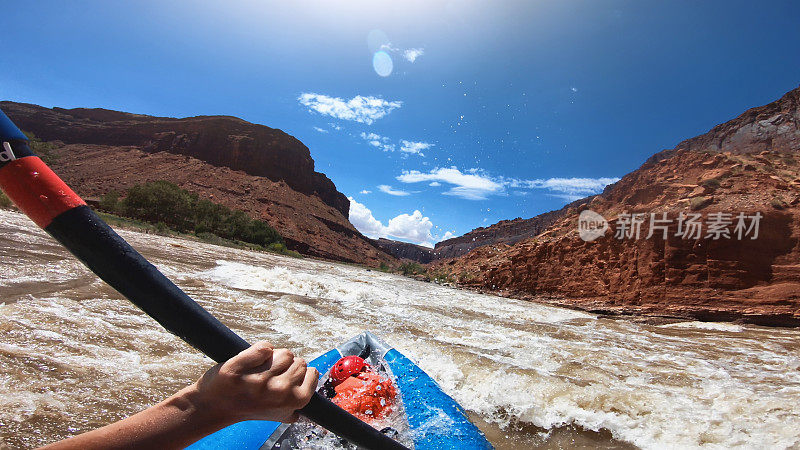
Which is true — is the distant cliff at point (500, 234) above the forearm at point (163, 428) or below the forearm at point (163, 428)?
above

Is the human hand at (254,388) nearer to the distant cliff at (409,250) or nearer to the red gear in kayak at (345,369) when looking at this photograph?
the red gear in kayak at (345,369)

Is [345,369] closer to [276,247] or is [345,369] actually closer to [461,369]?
[461,369]

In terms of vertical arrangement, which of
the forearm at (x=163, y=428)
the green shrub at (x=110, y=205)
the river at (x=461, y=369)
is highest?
the green shrub at (x=110, y=205)

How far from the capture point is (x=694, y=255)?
1228 cm

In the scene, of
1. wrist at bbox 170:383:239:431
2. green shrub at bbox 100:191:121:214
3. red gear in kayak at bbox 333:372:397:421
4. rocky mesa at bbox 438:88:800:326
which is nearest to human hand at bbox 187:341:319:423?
wrist at bbox 170:383:239:431

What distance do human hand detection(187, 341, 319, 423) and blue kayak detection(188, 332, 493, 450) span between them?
1375 millimetres

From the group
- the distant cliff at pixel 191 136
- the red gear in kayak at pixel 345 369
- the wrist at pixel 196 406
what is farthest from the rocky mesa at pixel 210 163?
the wrist at pixel 196 406

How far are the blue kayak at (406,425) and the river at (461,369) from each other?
1.90 ft

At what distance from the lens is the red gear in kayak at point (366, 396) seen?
2375 millimetres

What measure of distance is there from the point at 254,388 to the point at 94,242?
0.44 meters

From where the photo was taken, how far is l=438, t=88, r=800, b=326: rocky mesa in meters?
11.0

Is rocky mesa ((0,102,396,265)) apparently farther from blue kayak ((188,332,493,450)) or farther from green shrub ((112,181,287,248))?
blue kayak ((188,332,493,450))

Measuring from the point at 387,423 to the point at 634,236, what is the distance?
15.7 m

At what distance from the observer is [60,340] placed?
10.9 ft
